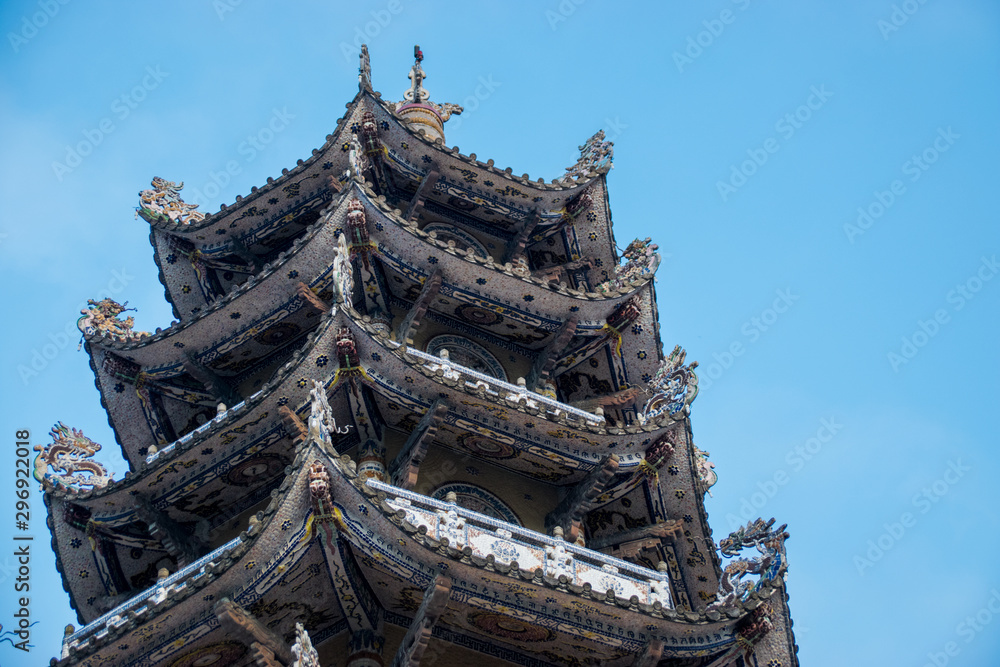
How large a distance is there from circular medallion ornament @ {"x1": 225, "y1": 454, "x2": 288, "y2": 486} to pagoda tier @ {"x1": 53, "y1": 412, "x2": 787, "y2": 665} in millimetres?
3055

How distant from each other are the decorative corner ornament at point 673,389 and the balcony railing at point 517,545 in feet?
14.3

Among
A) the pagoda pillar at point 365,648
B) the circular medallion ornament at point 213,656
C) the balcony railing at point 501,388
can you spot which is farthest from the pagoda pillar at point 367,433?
the circular medallion ornament at point 213,656

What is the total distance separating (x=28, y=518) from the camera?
2212 centimetres

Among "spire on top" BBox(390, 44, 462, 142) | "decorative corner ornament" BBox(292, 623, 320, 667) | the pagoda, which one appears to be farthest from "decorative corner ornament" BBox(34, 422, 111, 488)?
"spire on top" BBox(390, 44, 462, 142)

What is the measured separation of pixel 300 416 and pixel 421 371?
2409 mm

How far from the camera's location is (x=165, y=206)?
93.0ft

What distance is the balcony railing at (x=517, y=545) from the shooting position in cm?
1886

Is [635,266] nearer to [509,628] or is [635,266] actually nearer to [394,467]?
[394,467]

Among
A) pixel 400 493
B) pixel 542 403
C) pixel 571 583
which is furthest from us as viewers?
pixel 542 403

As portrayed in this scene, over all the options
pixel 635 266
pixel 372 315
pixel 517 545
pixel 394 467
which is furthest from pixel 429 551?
pixel 635 266

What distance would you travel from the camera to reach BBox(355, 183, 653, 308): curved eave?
24.4 meters

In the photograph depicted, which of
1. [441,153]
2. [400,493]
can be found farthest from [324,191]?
[400,493]

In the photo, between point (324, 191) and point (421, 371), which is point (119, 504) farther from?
point (324, 191)

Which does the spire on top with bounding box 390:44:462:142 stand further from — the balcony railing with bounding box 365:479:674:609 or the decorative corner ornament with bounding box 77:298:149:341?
Result: the balcony railing with bounding box 365:479:674:609
